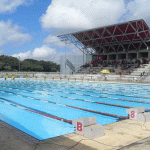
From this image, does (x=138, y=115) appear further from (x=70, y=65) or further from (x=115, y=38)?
(x=70, y=65)

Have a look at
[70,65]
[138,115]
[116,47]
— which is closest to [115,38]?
[116,47]

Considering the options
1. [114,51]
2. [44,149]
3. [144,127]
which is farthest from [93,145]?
[114,51]

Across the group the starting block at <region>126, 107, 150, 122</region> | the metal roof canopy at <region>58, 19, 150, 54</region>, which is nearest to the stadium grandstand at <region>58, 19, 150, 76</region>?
the metal roof canopy at <region>58, 19, 150, 54</region>

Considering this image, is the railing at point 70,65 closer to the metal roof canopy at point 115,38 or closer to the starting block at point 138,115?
the metal roof canopy at point 115,38

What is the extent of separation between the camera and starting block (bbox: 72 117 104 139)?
→ 3.13m

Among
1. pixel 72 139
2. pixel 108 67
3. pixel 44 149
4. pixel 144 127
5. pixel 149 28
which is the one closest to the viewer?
pixel 44 149

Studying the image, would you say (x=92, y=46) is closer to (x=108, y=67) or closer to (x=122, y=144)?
(x=108, y=67)

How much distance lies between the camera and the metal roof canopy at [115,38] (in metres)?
27.9

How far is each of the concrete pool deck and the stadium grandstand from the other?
2359 centimetres

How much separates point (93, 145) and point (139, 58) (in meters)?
32.2

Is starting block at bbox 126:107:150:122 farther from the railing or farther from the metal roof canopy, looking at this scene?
the railing

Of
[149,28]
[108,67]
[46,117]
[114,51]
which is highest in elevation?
[149,28]

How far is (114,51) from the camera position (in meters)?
36.3

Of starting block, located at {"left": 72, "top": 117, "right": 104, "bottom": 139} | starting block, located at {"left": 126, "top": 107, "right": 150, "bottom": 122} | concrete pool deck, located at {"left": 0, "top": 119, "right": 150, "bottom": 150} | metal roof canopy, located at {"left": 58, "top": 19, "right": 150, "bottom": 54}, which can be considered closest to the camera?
concrete pool deck, located at {"left": 0, "top": 119, "right": 150, "bottom": 150}
